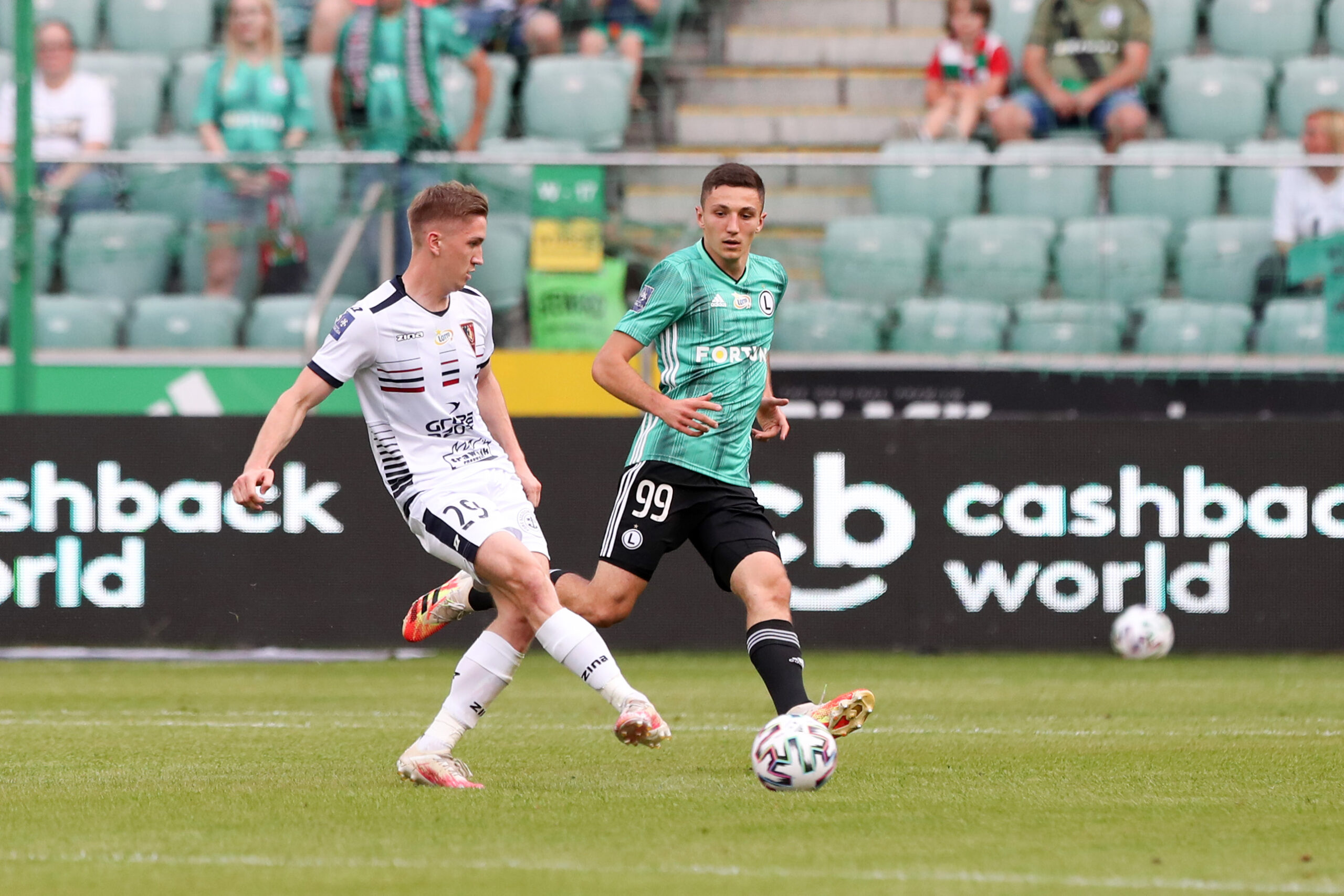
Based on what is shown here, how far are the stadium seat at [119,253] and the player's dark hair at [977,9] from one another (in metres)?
5.85

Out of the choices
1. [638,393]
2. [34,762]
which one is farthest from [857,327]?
[34,762]

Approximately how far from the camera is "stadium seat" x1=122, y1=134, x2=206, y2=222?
1135 centimetres

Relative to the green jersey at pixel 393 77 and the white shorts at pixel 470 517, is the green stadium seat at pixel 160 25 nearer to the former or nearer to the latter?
the green jersey at pixel 393 77

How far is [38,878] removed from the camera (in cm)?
447

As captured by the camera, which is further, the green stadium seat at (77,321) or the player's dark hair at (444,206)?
the green stadium seat at (77,321)

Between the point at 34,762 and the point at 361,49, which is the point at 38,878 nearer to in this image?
the point at 34,762

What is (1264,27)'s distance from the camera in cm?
1388

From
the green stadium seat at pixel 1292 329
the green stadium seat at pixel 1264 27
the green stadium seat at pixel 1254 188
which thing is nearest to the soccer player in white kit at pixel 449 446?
the green stadium seat at pixel 1292 329

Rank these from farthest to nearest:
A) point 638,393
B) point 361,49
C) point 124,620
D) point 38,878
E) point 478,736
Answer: point 361,49 → point 124,620 → point 478,736 → point 638,393 → point 38,878

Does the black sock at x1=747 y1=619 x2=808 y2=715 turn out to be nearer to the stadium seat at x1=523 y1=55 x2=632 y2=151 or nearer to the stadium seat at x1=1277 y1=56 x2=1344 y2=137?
the stadium seat at x1=523 y1=55 x2=632 y2=151

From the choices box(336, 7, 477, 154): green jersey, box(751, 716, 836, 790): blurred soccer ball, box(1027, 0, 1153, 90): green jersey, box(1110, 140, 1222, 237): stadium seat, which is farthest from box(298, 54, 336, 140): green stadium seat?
box(751, 716, 836, 790): blurred soccer ball

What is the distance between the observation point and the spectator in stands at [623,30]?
14.0 m

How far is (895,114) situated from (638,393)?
8434 mm

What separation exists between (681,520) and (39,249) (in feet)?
20.5
